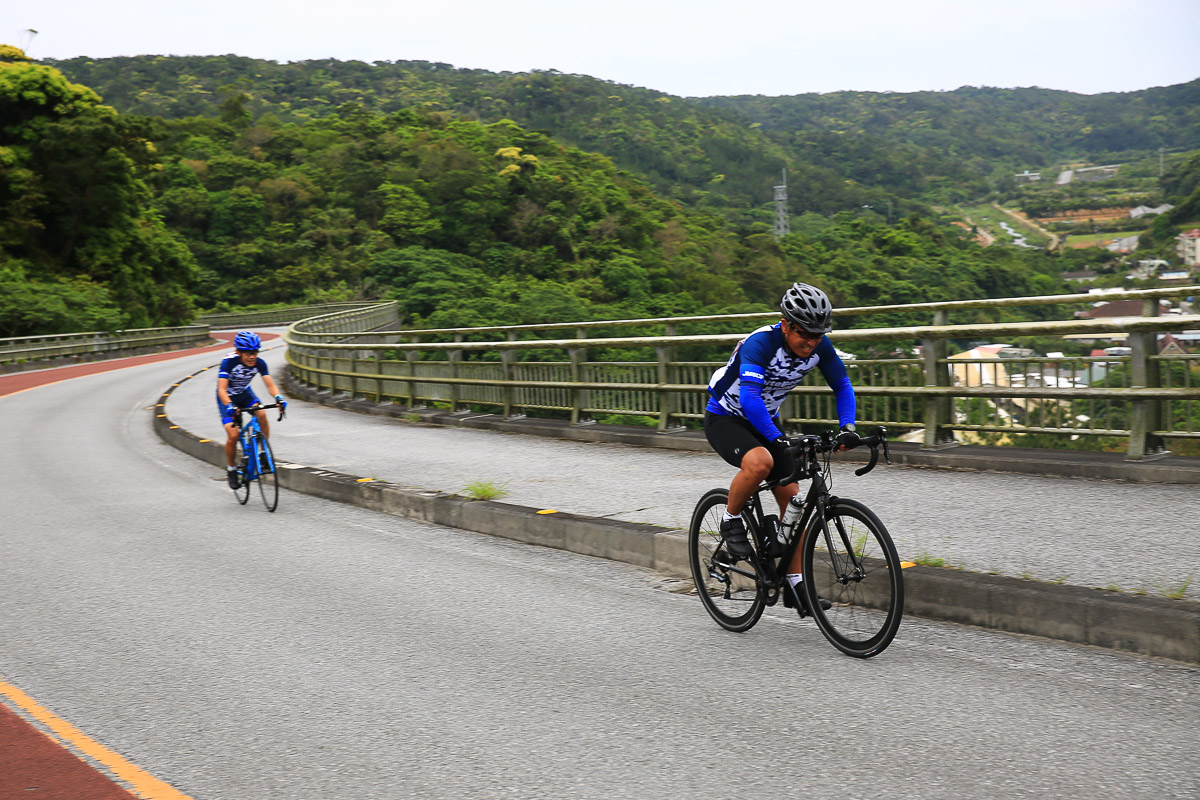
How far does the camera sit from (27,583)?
7.55m

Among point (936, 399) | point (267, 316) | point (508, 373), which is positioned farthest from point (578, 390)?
point (267, 316)

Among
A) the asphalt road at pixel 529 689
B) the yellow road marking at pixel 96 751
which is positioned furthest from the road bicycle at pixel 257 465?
the yellow road marking at pixel 96 751

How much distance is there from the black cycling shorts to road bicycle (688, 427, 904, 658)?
0.22 feet

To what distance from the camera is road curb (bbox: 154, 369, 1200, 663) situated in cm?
476

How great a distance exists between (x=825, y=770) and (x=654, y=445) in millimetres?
8542

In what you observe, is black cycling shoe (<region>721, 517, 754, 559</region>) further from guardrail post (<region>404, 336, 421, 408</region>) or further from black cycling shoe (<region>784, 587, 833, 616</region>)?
guardrail post (<region>404, 336, 421, 408</region>)

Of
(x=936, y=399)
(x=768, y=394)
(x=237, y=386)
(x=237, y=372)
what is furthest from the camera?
(x=237, y=386)

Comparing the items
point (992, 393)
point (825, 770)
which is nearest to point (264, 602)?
point (825, 770)

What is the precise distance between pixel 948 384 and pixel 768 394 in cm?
494

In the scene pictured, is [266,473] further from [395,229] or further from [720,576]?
[395,229]

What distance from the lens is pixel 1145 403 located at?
27.4 ft

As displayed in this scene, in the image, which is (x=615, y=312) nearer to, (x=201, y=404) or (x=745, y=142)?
(x=201, y=404)

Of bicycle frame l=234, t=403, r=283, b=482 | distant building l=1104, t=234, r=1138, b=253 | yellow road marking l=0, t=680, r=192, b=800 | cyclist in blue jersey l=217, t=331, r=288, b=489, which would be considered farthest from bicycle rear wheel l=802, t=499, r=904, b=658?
distant building l=1104, t=234, r=1138, b=253

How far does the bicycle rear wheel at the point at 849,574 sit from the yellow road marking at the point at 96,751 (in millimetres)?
3064
